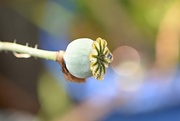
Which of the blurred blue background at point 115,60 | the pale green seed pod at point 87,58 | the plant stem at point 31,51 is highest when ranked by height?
the blurred blue background at point 115,60

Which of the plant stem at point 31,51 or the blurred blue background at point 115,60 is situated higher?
the blurred blue background at point 115,60

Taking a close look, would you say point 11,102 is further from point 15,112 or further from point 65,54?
point 65,54

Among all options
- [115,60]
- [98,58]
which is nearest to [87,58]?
[98,58]

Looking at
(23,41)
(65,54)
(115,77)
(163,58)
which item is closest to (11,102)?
(23,41)

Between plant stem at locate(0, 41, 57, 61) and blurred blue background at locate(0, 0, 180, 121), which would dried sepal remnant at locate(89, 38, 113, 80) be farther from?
blurred blue background at locate(0, 0, 180, 121)

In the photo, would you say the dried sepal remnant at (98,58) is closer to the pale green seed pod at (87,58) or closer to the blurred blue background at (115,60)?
the pale green seed pod at (87,58)

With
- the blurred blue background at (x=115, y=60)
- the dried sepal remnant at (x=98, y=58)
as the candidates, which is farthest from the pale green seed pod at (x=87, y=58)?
the blurred blue background at (x=115, y=60)

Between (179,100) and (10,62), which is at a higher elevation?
(10,62)

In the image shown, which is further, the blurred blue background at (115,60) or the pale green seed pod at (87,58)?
the blurred blue background at (115,60)
